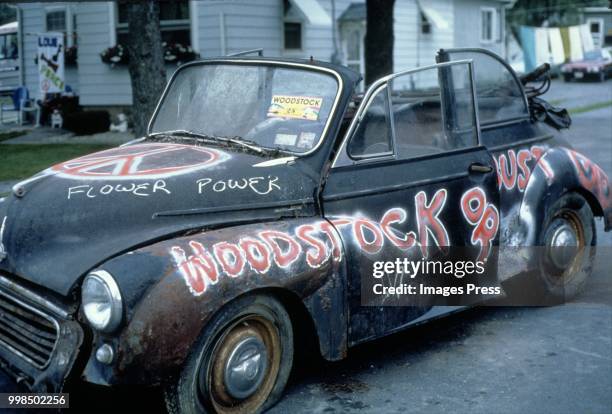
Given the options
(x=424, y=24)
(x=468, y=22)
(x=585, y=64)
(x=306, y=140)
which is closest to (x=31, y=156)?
(x=306, y=140)

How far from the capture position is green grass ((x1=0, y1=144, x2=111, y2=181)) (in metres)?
11.4

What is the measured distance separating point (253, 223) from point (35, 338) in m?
1.20

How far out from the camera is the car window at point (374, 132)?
4426 millimetres

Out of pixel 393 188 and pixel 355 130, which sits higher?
pixel 355 130

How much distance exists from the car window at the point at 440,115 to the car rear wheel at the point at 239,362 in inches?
59.8

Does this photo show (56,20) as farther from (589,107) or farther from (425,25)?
(589,107)

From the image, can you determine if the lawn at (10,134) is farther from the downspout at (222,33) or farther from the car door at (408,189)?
the car door at (408,189)

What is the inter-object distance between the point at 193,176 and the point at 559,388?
2.29m

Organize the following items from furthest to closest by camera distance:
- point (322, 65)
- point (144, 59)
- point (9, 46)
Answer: point (9, 46), point (144, 59), point (322, 65)

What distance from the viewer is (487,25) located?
1224 inches

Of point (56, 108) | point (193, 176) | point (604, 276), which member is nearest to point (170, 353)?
point (193, 176)

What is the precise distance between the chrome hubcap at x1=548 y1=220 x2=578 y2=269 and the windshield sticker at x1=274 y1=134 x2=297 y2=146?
89.5 inches

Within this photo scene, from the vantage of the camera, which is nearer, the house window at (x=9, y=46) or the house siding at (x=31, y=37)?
the house siding at (x=31, y=37)

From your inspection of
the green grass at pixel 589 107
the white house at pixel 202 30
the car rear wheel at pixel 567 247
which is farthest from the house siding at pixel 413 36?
the car rear wheel at pixel 567 247
